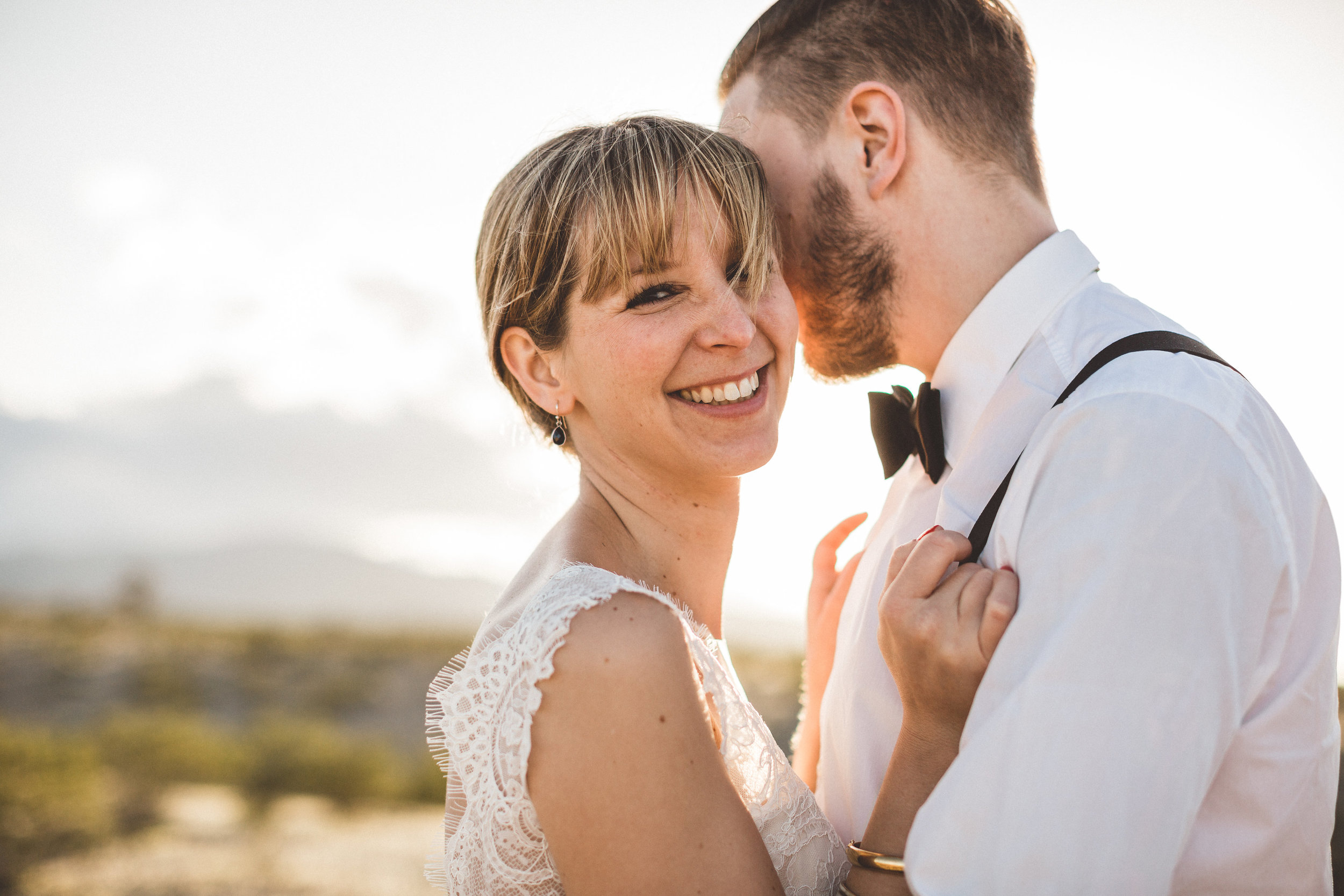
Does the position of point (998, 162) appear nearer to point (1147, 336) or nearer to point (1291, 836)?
point (1147, 336)

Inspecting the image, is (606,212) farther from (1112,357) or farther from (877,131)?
(1112,357)

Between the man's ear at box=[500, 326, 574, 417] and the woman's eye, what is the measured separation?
0.34m

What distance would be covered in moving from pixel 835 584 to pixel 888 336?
0.85 meters

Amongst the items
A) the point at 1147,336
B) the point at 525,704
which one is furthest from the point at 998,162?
the point at 525,704

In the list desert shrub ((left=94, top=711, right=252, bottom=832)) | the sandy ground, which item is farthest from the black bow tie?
desert shrub ((left=94, top=711, right=252, bottom=832))

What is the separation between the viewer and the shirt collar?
6.79 feet

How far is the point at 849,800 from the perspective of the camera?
2066 mm

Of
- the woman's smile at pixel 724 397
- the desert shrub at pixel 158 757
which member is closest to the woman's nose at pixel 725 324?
the woman's smile at pixel 724 397

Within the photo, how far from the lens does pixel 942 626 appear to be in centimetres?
156

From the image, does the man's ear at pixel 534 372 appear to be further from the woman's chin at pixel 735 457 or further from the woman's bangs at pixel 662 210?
the woman's chin at pixel 735 457

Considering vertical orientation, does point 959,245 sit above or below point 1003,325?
above

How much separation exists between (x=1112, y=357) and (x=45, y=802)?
14343mm

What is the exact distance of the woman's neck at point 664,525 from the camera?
2.41m

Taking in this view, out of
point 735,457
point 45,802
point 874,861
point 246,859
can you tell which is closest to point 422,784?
point 246,859
